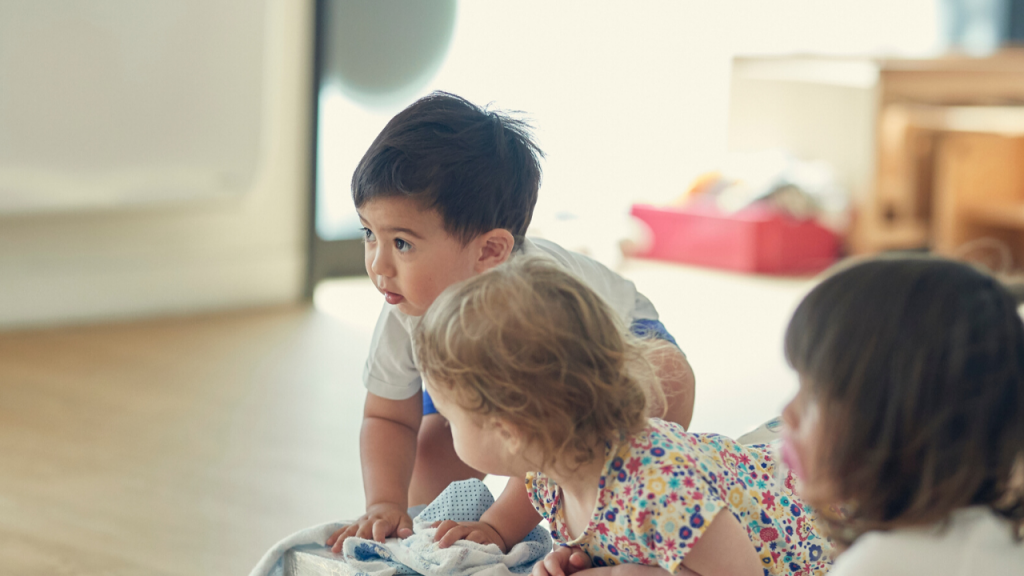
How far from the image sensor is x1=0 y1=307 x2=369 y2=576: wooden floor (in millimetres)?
1112

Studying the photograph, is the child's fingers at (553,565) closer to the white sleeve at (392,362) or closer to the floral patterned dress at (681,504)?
the floral patterned dress at (681,504)

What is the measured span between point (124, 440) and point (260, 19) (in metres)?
0.99

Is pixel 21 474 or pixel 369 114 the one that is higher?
pixel 369 114

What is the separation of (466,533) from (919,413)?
39cm

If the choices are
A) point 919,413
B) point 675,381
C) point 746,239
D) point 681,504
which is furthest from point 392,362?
point 746,239

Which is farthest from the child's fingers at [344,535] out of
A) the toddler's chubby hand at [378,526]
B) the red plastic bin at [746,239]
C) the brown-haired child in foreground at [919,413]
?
the red plastic bin at [746,239]

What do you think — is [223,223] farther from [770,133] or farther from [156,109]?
[770,133]

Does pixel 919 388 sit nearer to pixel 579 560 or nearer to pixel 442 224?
pixel 579 560

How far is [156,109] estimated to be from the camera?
1.98 metres

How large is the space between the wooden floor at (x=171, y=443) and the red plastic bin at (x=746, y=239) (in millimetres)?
1160

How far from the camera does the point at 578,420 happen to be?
26.0 inches

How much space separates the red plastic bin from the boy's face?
1.99m

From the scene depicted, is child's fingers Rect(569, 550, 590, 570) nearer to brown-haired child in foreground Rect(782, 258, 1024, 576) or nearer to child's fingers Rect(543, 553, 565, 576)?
child's fingers Rect(543, 553, 565, 576)

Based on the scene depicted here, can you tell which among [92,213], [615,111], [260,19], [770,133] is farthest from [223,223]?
[770,133]
